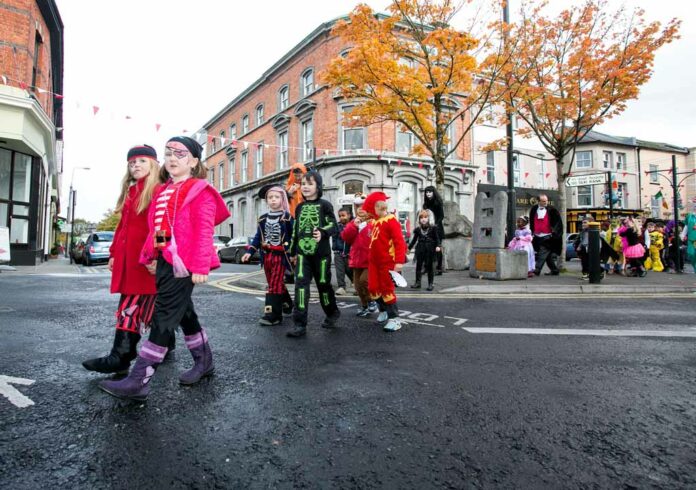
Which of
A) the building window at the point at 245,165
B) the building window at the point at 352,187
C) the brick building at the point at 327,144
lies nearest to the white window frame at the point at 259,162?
the brick building at the point at 327,144

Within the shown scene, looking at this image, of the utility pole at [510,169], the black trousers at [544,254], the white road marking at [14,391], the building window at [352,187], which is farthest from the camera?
the building window at [352,187]

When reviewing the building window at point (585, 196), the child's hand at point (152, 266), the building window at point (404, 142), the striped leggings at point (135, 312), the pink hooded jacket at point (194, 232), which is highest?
the building window at point (404, 142)

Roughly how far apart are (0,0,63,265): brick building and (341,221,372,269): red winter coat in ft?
44.3

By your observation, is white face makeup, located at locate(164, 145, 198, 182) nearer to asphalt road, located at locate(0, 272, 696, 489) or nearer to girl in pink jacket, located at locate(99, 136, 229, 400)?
girl in pink jacket, located at locate(99, 136, 229, 400)

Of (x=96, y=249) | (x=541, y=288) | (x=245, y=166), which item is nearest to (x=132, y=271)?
(x=541, y=288)

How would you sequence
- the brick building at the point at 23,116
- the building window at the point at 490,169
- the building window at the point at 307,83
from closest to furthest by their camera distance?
the brick building at the point at 23,116 < the building window at the point at 307,83 < the building window at the point at 490,169

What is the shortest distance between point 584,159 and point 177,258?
39.9m

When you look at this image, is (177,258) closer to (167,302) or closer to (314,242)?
(167,302)

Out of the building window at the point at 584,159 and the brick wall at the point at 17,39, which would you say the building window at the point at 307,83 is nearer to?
the brick wall at the point at 17,39

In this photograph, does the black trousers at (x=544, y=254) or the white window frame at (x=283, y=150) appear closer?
the black trousers at (x=544, y=254)

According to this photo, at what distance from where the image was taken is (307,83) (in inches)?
1086

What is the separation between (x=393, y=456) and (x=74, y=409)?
186 cm

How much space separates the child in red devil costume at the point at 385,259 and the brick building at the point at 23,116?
14616 millimetres

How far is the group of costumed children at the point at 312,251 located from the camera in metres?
4.86
